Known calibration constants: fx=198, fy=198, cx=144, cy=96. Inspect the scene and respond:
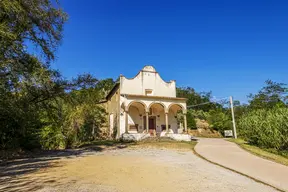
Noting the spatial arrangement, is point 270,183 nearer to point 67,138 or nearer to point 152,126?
point 67,138

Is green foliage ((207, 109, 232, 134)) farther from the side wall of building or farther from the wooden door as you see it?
the side wall of building

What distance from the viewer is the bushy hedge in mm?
11799

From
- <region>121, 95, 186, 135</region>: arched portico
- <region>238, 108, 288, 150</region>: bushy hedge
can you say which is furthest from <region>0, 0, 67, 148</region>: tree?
<region>238, 108, 288, 150</region>: bushy hedge

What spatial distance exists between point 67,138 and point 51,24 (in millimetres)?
10180

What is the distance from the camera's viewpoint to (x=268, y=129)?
1272 cm

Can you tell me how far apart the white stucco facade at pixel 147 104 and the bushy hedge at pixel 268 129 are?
25.0ft

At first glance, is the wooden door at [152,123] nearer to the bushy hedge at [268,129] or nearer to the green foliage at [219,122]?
the bushy hedge at [268,129]

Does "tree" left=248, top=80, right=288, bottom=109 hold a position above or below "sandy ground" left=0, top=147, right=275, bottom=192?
above

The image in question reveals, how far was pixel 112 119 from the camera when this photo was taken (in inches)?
985

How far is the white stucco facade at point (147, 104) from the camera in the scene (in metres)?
21.4

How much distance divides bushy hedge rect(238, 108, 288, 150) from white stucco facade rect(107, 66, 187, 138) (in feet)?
25.0

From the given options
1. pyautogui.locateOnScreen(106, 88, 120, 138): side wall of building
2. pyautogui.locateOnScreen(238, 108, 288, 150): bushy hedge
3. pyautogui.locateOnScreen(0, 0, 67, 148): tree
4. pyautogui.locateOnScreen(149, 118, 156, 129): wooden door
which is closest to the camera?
pyautogui.locateOnScreen(0, 0, 67, 148): tree

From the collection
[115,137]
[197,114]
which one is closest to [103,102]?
[115,137]

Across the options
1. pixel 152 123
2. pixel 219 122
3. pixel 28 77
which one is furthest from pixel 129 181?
pixel 219 122
